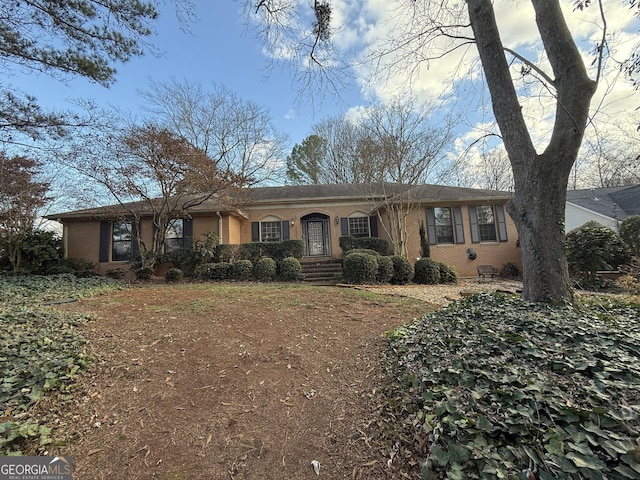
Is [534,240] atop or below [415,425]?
atop

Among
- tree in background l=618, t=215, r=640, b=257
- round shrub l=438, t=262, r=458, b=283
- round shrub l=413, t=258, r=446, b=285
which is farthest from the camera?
round shrub l=438, t=262, r=458, b=283

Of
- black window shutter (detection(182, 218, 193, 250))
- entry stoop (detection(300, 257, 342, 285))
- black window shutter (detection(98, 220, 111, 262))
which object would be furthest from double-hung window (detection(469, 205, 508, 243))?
black window shutter (detection(98, 220, 111, 262))

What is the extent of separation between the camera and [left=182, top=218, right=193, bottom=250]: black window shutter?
12214mm

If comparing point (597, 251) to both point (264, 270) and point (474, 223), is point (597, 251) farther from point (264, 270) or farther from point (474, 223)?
point (264, 270)

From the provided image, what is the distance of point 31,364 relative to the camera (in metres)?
2.77

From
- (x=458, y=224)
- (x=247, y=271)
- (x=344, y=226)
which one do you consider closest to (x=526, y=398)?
(x=247, y=271)

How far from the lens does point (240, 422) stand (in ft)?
7.59

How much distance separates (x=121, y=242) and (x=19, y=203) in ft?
10.9

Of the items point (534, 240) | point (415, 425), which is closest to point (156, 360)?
point (415, 425)

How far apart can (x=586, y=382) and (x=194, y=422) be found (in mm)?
2771

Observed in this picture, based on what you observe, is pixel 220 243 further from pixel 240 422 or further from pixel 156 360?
pixel 240 422

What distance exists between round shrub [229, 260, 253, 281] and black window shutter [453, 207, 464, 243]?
8.48 meters

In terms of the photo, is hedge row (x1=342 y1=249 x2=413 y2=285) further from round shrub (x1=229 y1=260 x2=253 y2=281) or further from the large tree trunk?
the large tree trunk

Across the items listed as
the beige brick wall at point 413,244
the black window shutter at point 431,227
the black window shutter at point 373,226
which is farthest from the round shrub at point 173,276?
the black window shutter at point 431,227
